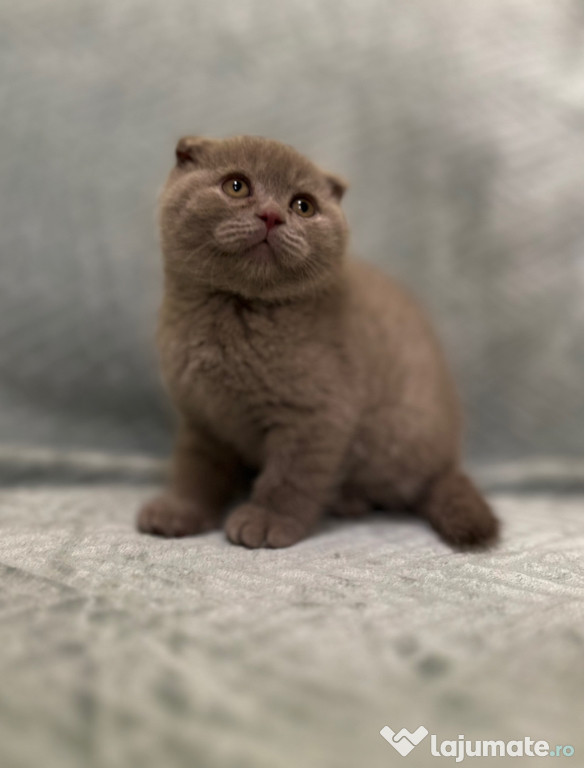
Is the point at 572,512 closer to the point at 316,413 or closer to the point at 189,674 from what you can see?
the point at 316,413

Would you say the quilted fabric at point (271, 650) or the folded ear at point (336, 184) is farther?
the folded ear at point (336, 184)

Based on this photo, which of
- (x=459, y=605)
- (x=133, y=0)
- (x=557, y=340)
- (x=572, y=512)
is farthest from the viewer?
(x=557, y=340)

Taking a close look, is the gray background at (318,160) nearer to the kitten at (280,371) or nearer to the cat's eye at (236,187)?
the kitten at (280,371)

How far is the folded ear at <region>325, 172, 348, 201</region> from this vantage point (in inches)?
42.9

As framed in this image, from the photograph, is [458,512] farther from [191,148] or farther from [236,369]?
[191,148]

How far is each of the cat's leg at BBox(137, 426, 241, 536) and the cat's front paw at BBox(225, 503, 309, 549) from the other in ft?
0.27

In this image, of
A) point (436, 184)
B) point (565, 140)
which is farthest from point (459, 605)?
point (565, 140)

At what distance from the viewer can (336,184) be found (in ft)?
3.62

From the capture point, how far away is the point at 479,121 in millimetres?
1482

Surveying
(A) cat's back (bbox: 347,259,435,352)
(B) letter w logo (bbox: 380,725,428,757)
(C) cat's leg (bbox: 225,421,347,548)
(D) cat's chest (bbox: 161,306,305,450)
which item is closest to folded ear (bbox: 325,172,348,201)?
(A) cat's back (bbox: 347,259,435,352)

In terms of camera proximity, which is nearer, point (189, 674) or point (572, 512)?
point (189, 674)

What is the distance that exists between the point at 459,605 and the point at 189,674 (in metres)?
0.35

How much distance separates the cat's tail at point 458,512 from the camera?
1.03 meters

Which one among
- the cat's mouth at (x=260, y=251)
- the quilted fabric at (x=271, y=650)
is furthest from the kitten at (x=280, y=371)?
the quilted fabric at (x=271, y=650)
